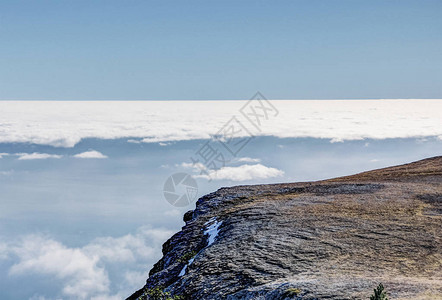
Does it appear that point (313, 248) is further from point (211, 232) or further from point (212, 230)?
point (212, 230)

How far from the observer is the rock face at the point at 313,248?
15965 millimetres

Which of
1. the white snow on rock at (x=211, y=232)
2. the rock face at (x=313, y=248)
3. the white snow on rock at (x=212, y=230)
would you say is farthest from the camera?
the white snow on rock at (x=212, y=230)

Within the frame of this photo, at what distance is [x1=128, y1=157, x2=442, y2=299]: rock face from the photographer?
16.0 meters

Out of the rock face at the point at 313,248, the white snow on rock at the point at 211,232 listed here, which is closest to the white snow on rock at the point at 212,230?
the white snow on rock at the point at 211,232

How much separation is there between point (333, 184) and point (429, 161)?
62.8 feet

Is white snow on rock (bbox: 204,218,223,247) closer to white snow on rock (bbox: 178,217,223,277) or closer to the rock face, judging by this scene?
white snow on rock (bbox: 178,217,223,277)

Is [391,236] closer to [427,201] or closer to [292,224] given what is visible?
[292,224]

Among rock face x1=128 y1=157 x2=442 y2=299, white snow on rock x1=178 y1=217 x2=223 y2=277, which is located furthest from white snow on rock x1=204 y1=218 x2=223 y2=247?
rock face x1=128 y1=157 x2=442 y2=299

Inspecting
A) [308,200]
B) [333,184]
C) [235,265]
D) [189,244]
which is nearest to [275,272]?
[235,265]

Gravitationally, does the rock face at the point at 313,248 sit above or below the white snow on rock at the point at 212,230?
below

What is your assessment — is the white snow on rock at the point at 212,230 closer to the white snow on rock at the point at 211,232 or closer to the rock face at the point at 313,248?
the white snow on rock at the point at 211,232

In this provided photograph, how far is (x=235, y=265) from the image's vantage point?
19438 millimetres

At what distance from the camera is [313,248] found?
20.1 meters

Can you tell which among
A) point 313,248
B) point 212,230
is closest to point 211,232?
point 212,230
